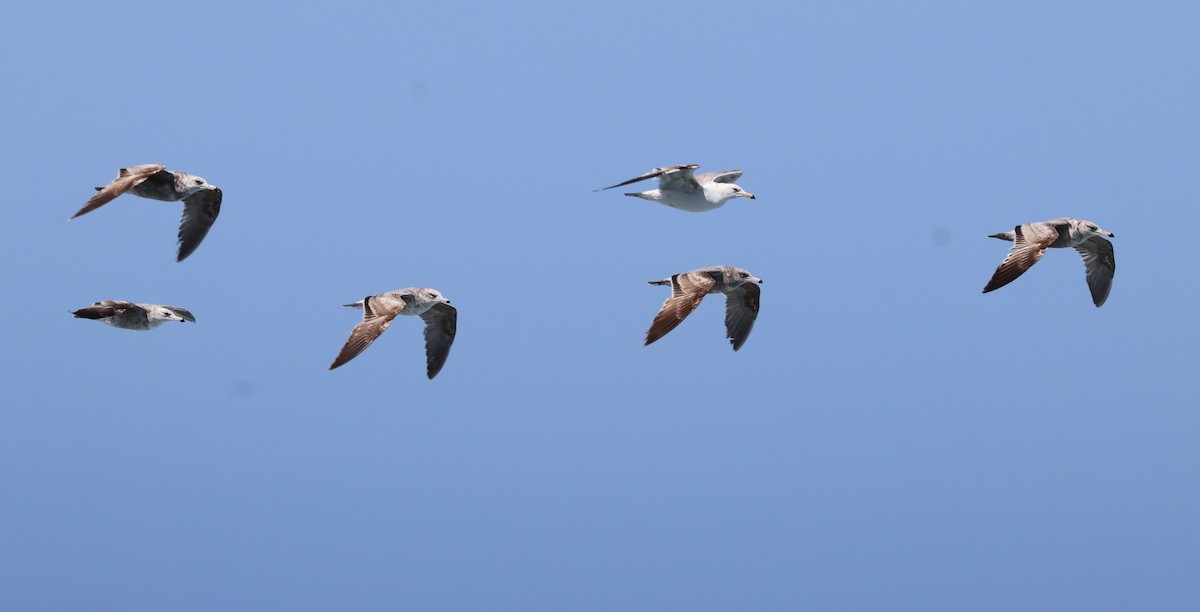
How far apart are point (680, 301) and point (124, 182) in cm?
1136

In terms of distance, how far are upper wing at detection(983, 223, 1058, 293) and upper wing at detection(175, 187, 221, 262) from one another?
1641 centimetres

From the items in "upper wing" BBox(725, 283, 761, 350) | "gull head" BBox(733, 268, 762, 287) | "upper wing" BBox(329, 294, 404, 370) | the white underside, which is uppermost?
the white underside

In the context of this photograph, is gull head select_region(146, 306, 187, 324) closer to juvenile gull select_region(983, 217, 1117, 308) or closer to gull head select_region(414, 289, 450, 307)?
gull head select_region(414, 289, 450, 307)

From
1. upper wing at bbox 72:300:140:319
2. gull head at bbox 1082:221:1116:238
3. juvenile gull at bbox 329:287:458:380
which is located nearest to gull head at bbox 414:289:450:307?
juvenile gull at bbox 329:287:458:380

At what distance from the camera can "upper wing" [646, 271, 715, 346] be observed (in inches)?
1115

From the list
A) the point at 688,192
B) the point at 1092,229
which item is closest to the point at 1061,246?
the point at 1092,229

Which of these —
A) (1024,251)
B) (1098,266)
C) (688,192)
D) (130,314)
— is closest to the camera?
(1024,251)

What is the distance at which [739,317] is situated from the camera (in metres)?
32.5

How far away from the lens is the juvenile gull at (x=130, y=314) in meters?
30.2

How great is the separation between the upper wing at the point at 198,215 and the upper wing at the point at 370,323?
15.8 ft

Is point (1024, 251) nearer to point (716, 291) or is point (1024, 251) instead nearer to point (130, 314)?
point (716, 291)

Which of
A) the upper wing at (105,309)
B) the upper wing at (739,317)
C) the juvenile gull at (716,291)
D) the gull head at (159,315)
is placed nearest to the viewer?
the juvenile gull at (716,291)

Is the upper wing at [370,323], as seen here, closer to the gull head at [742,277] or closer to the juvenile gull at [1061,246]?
the gull head at [742,277]

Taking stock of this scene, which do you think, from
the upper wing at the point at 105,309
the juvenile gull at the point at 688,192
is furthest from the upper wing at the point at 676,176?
the upper wing at the point at 105,309
